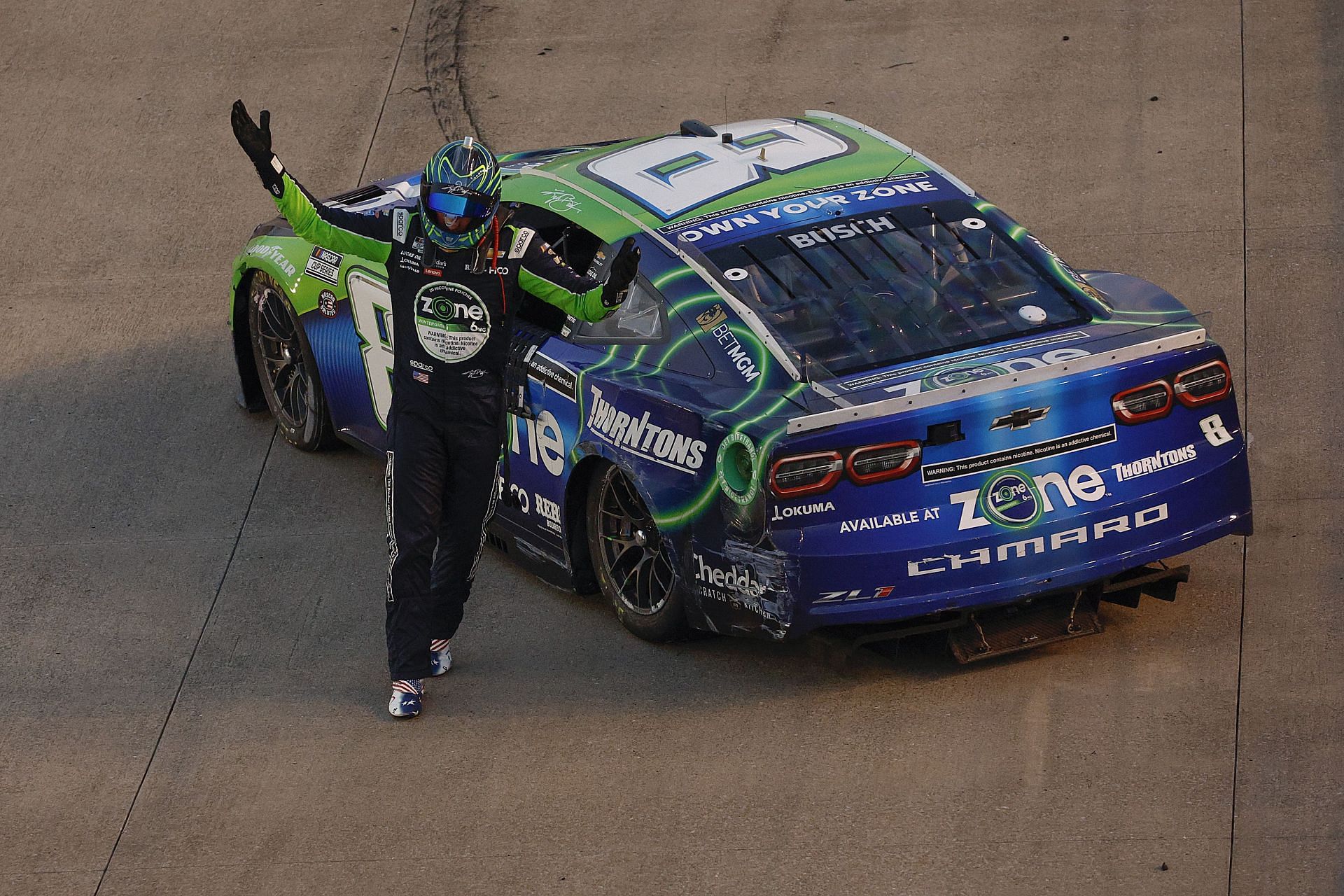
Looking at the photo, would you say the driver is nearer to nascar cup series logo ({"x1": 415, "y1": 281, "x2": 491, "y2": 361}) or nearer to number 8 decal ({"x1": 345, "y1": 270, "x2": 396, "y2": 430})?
nascar cup series logo ({"x1": 415, "y1": 281, "x2": 491, "y2": 361})

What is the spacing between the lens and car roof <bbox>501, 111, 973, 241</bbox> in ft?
23.4

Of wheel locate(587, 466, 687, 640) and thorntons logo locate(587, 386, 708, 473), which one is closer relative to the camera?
thorntons logo locate(587, 386, 708, 473)

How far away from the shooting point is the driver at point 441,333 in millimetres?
A: 6469

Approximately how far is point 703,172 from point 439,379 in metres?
1.43

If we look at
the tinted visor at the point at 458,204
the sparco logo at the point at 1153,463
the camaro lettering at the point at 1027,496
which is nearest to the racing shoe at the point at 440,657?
the tinted visor at the point at 458,204

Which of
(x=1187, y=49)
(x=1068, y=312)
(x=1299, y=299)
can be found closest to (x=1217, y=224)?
(x=1299, y=299)

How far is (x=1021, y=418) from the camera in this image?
20.1ft

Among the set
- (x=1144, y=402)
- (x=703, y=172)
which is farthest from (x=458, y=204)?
(x=1144, y=402)

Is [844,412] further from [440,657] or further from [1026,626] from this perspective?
[440,657]

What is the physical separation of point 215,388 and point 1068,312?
4.53 meters

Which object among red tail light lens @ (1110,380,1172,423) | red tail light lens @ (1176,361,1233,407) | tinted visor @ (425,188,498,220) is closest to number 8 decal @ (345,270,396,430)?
tinted visor @ (425,188,498,220)

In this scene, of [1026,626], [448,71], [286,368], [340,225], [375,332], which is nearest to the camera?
[1026,626]

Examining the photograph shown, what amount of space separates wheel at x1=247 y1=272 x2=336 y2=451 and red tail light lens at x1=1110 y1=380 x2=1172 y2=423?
3.70 m

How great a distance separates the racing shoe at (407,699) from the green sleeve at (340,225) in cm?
147
